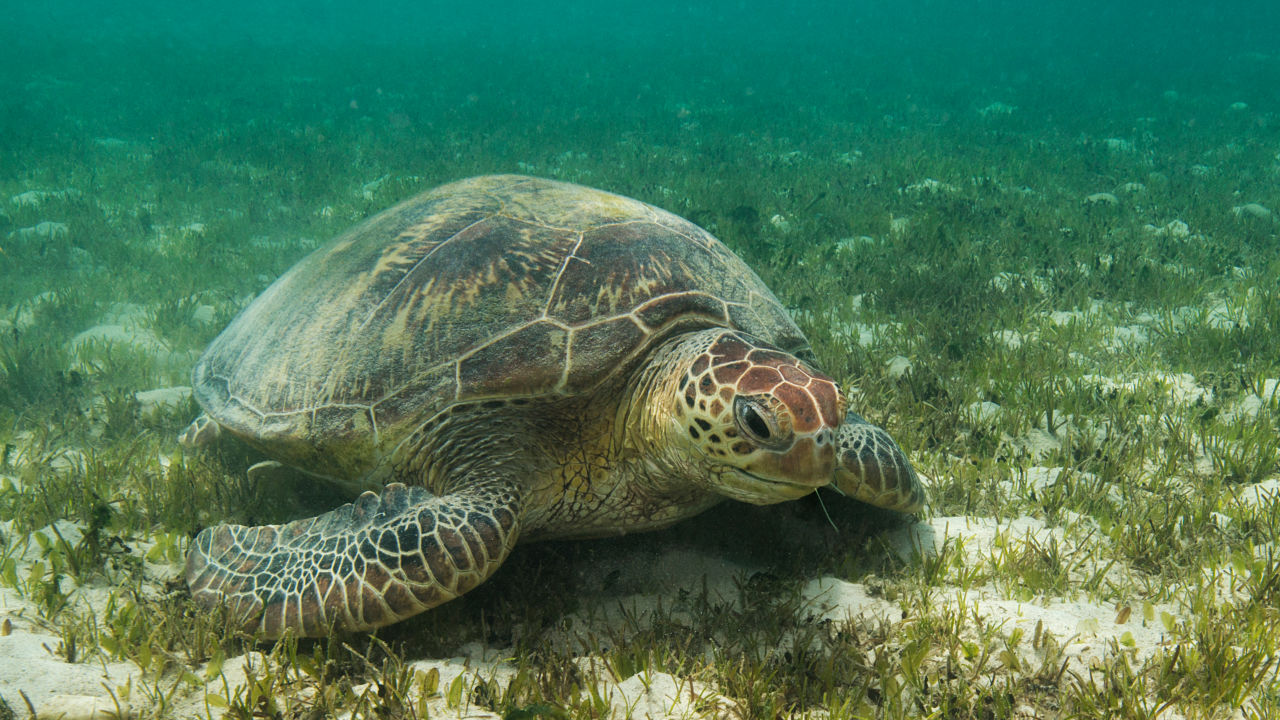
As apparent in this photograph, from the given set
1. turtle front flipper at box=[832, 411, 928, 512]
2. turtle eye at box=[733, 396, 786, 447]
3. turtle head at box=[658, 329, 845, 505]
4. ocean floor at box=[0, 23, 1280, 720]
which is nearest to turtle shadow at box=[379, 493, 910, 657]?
ocean floor at box=[0, 23, 1280, 720]

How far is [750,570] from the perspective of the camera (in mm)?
2979

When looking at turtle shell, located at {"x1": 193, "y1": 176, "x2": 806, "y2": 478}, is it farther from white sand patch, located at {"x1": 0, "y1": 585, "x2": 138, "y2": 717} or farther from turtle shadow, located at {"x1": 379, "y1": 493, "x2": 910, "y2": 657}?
white sand patch, located at {"x1": 0, "y1": 585, "x2": 138, "y2": 717}

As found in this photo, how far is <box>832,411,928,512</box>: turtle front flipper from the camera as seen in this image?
9.32 feet

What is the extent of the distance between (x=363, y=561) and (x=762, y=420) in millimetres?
1532

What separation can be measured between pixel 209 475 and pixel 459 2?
12751cm

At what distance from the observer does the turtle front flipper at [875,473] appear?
2.84 metres

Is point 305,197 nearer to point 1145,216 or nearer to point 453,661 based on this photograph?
point 453,661

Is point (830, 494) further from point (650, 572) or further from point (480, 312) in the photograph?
point (480, 312)

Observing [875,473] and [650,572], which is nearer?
[875,473]

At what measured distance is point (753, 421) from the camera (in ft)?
7.50

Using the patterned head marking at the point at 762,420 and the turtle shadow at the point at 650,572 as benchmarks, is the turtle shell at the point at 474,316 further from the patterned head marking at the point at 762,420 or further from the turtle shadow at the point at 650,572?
the turtle shadow at the point at 650,572

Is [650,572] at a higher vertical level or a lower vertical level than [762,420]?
lower

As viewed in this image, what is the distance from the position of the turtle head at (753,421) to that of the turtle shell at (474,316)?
53cm


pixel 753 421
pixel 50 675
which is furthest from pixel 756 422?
pixel 50 675
